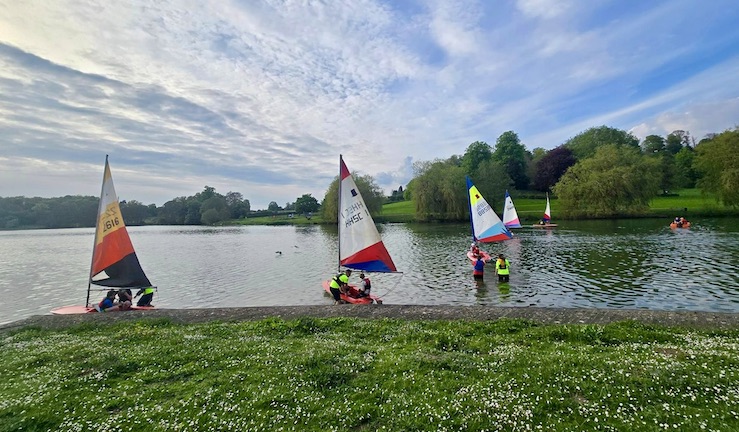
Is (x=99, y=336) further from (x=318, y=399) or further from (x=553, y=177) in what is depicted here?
(x=553, y=177)

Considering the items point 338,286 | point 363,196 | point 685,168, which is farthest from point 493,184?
point 338,286

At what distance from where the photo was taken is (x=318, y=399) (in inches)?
275

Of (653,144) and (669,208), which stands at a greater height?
(653,144)

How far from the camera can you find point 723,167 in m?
62.9

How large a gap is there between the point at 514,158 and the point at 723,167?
63.7 meters

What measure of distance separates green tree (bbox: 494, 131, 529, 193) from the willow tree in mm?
40965

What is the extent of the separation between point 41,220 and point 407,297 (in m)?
179

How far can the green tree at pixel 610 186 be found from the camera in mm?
72188

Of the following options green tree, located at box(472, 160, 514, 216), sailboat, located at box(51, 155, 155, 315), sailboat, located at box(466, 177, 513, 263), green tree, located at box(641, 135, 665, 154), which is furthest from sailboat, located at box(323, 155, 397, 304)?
green tree, located at box(641, 135, 665, 154)

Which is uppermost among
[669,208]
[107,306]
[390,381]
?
[669,208]

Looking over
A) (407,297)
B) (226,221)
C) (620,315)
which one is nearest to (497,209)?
(407,297)

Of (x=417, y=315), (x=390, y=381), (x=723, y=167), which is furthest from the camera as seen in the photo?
(x=723, y=167)

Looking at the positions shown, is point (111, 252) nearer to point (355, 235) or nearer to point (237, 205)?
point (355, 235)

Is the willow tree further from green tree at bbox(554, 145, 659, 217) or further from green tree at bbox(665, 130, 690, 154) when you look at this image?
green tree at bbox(665, 130, 690, 154)
